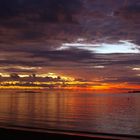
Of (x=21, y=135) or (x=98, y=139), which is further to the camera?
(x=21, y=135)

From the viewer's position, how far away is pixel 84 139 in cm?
1786

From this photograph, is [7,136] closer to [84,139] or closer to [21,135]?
[21,135]

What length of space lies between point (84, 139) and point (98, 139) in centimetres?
92

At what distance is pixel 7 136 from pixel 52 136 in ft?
10.5

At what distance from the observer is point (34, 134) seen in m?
19.9

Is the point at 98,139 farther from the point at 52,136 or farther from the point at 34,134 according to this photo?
the point at 34,134

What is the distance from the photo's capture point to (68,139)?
1802cm

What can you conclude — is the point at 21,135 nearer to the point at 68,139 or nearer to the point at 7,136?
the point at 7,136

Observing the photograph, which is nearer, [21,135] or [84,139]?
[84,139]

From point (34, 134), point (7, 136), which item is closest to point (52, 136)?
point (34, 134)

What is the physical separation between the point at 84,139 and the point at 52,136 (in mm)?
2485

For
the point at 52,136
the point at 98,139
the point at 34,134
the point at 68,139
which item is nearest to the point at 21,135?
the point at 34,134

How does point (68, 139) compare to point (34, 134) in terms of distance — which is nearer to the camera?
point (68, 139)

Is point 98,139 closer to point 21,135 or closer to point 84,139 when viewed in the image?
point 84,139
